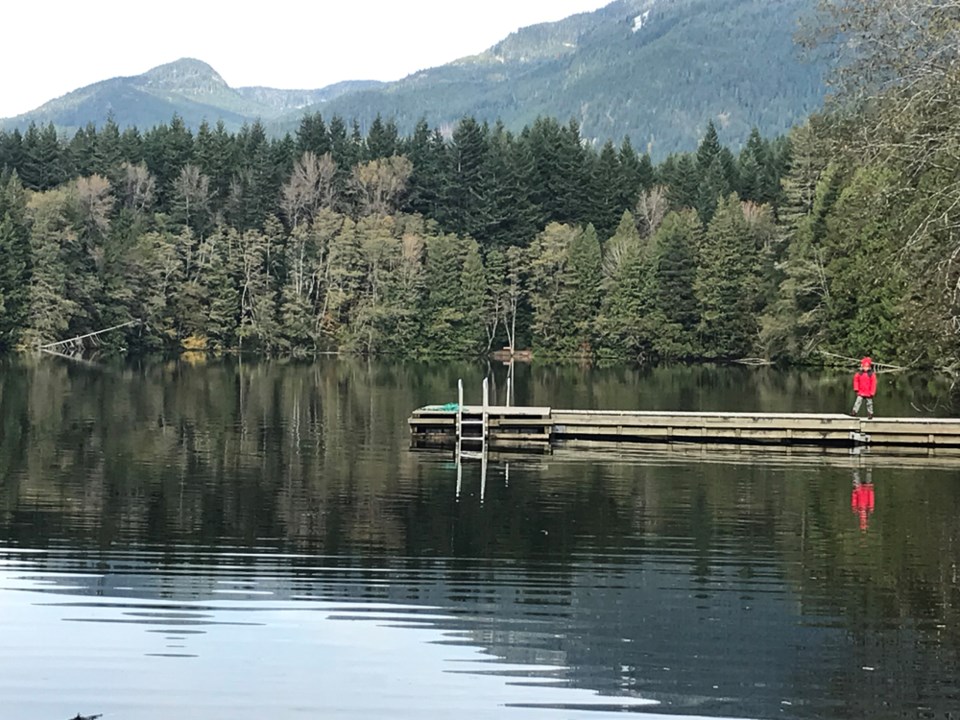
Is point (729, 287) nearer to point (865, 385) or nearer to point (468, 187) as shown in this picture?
point (468, 187)

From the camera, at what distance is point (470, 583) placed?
1920cm

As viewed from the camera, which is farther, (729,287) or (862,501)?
(729,287)

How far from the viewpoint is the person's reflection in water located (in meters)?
25.1

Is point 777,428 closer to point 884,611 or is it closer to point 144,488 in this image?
point 144,488

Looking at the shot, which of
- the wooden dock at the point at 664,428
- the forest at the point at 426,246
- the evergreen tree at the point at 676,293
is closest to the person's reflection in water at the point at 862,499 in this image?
the wooden dock at the point at 664,428

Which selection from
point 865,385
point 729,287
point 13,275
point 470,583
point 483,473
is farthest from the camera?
point 729,287

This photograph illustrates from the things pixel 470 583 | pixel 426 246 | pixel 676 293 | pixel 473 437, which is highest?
pixel 426 246

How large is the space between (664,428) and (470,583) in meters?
19.3

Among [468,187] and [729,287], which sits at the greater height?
[468,187]

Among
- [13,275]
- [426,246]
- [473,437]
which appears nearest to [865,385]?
[473,437]

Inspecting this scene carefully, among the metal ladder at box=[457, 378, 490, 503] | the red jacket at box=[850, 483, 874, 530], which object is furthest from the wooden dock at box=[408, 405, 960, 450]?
the red jacket at box=[850, 483, 874, 530]

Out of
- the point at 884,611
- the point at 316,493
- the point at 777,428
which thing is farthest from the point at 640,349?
the point at 884,611

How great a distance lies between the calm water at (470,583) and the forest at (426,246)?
51.8m

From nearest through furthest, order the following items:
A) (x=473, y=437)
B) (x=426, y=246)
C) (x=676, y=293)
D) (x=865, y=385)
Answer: (x=473, y=437) < (x=865, y=385) < (x=676, y=293) < (x=426, y=246)
